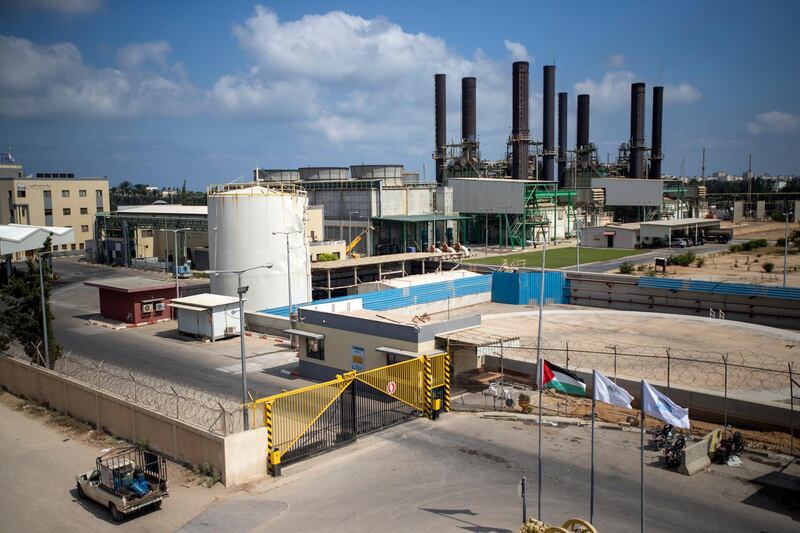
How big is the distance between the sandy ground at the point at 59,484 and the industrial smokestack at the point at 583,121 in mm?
103453

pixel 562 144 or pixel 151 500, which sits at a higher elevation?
pixel 562 144

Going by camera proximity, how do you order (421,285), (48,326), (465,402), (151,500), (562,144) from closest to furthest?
(151,500) → (465,402) → (48,326) → (421,285) → (562,144)

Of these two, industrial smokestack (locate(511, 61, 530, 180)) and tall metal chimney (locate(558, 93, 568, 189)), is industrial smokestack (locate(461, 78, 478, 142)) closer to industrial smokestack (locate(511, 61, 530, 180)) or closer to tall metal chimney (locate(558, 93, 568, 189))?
industrial smokestack (locate(511, 61, 530, 180))

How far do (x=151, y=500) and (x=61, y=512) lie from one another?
Result: 2722mm

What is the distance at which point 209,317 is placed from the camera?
38594 millimetres

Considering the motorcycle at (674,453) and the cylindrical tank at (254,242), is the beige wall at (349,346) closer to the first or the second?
the motorcycle at (674,453)

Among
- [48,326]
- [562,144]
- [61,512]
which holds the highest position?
[562,144]

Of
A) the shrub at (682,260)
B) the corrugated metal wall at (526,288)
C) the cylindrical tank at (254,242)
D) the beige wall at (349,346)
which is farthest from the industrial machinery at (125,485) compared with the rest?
the shrub at (682,260)

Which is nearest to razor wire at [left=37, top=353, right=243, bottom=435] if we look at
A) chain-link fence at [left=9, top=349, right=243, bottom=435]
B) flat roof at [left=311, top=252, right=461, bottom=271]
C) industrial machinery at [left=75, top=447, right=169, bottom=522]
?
chain-link fence at [left=9, top=349, right=243, bottom=435]

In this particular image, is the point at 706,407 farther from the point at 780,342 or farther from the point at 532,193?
the point at 532,193

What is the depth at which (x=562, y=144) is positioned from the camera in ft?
375

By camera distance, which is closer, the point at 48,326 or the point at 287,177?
the point at 48,326

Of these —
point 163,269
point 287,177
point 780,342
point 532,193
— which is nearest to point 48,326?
point 780,342

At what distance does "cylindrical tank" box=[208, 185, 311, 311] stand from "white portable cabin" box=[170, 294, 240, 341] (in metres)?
3.37
